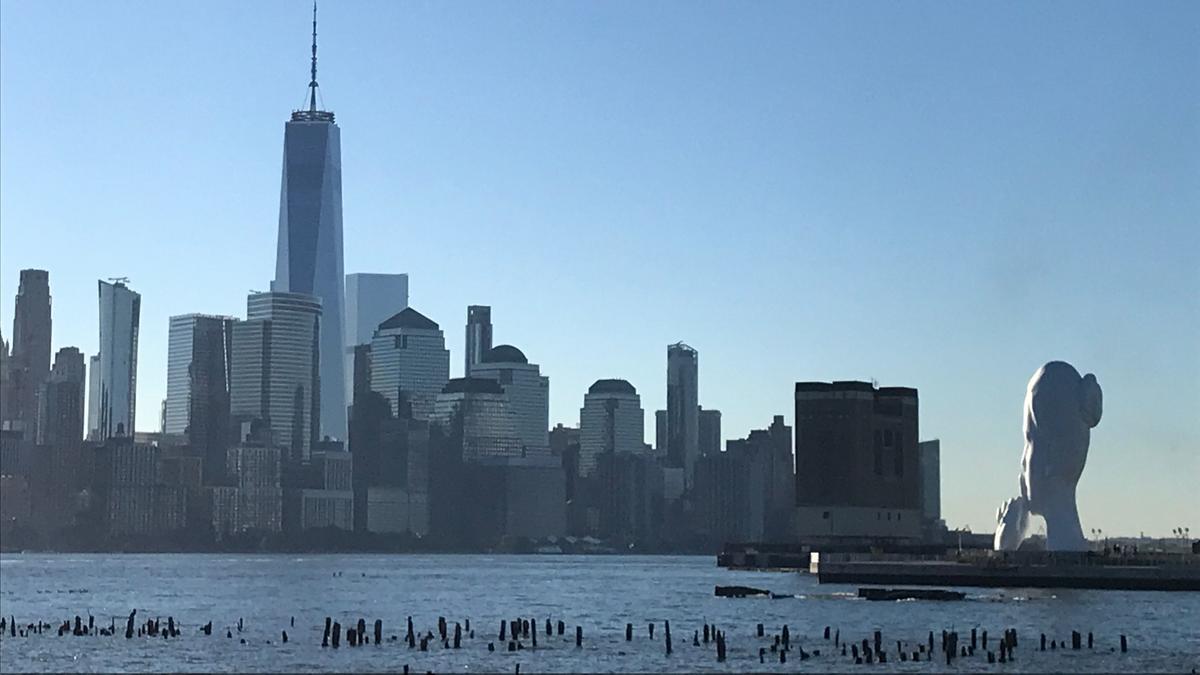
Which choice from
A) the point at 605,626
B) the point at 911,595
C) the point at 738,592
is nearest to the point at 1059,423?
the point at 911,595

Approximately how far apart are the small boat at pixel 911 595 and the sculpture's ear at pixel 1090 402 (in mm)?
15872

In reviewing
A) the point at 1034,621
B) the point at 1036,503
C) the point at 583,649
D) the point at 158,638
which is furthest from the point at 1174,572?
the point at 158,638

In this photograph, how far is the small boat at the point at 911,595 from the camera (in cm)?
14500

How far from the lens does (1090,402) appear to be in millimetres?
148500

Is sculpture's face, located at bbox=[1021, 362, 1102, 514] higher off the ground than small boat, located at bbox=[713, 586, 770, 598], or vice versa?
sculpture's face, located at bbox=[1021, 362, 1102, 514]

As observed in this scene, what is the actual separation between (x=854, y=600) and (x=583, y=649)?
167ft

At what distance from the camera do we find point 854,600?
485 ft

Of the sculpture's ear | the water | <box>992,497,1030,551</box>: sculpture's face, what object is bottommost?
the water

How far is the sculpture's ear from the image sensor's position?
486 feet

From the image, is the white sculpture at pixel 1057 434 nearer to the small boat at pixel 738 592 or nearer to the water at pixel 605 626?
the water at pixel 605 626

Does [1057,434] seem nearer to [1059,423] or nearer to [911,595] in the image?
[1059,423]

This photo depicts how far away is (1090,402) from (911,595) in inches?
760

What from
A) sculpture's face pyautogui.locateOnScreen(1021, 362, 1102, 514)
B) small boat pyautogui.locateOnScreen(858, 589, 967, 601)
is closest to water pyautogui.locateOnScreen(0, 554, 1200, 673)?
small boat pyautogui.locateOnScreen(858, 589, 967, 601)

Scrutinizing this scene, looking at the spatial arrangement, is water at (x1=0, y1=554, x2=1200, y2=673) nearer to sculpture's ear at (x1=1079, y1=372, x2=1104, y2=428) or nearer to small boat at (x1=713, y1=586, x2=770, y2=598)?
small boat at (x1=713, y1=586, x2=770, y2=598)
